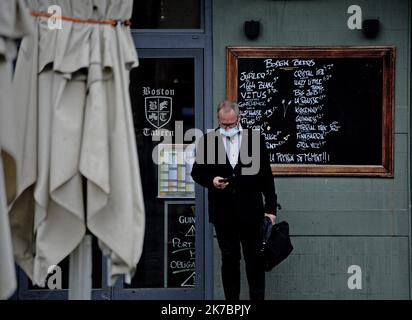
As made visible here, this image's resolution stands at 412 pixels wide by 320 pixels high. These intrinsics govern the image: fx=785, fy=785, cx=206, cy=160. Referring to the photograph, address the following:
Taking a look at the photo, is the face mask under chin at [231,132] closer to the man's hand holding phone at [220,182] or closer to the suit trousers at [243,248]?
the man's hand holding phone at [220,182]

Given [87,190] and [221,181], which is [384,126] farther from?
[87,190]

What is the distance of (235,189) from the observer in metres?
6.75

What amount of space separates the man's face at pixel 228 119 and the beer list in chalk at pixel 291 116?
3.14 ft

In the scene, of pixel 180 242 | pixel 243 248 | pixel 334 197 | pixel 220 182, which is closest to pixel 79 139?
pixel 220 182

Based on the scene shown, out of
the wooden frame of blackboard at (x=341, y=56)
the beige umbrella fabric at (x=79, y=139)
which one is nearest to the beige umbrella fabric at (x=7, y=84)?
the beige umbrella fabric at (x=79, y=139)

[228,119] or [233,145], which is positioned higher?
[228,119]

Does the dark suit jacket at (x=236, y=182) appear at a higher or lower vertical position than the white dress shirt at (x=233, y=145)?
lower

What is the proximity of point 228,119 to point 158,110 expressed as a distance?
4.45 ft

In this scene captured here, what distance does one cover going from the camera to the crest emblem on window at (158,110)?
791cm

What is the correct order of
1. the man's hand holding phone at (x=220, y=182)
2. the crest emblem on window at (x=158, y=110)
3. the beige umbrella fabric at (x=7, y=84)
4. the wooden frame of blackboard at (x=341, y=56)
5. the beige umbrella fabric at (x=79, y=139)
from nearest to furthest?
the beige umbrella fabric at (x=7, y=84)
the beige umbrella fabric at (x=79, y=139)
the man's hand holding phone at (x=220, y=182)
the wooden frame of blackboard at (x=341, y=56)
the crest emblem on window at (x=158, y=110)

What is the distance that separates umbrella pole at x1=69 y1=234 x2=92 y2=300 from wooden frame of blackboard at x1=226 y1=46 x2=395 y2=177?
3.40 metres

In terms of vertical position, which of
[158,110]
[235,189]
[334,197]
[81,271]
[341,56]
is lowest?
[81,271]

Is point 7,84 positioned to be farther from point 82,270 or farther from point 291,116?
point 291,116

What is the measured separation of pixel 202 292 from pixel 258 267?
125cm
